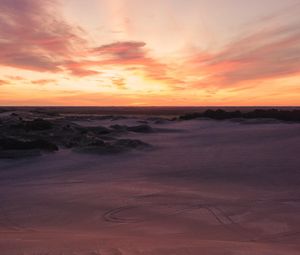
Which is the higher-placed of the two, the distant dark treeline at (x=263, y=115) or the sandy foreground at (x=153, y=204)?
the distant dark treeline at (x=263, y=115)

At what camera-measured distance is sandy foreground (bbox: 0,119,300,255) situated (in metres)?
4.95

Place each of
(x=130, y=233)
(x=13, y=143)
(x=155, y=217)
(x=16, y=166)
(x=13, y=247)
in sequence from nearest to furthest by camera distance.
Result: (x=13, y=247) < (x=130, y=233) < (x=155, y=217) < (x=16, y=166) < (x=13, y=143)

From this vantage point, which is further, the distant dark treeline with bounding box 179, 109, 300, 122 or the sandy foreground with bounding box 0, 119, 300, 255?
the distant dark treeline with bounding box 179, 109, 300, 122

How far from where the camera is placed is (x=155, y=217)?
662 centimetres

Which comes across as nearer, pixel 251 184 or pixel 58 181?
pixel 251 184

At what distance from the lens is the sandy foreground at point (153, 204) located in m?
4.95

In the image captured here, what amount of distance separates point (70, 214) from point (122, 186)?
8.11 feet

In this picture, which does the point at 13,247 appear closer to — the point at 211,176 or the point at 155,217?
the point at 155,217

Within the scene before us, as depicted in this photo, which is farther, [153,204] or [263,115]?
[263,115]

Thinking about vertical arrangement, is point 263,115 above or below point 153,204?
above

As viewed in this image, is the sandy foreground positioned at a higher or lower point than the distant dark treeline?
lower

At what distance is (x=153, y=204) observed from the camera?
750cm

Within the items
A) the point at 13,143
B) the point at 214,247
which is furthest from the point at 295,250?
the point at 13,143

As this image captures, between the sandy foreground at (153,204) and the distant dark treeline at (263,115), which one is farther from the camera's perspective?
→ the distant dark treeline at (263,115)
